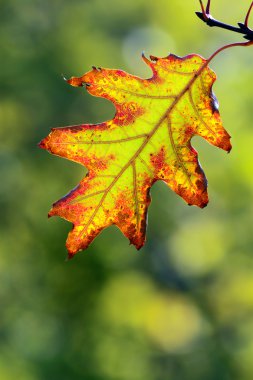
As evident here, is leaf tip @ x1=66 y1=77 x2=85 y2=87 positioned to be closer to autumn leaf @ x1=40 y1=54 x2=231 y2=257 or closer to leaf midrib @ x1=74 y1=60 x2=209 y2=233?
autumn leaf @ x1=40 y1=54 x2=231 y2=257

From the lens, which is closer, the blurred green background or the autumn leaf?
the autumn leaf

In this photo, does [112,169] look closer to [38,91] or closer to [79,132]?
[79,132]

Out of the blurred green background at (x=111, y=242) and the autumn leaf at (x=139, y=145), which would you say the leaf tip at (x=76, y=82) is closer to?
the autumn leaf at (x=139, y=145)

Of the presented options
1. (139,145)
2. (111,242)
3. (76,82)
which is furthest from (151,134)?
(111,242)

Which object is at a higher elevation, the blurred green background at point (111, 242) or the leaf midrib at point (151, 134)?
the blurred green background at point (111, 242)

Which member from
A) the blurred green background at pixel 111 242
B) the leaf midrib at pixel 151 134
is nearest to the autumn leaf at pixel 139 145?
the leaf midrib at pixel 151 134

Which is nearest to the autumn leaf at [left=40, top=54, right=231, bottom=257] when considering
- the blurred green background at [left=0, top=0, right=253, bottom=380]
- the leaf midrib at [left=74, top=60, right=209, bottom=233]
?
the leaf midrib at [left=74, top=60, right=209, bottom=233]

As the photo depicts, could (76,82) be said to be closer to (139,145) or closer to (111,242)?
(139,145)

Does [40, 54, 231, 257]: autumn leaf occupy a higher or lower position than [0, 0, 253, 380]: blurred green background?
lower
